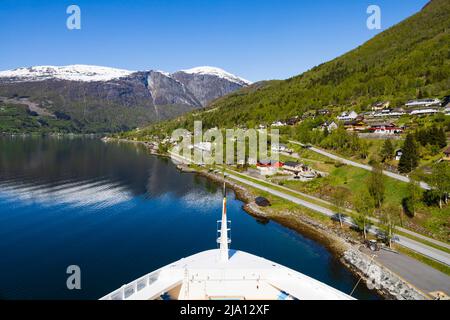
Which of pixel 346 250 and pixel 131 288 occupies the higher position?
pixel 131 288

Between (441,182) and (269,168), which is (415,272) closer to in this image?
(441,182)

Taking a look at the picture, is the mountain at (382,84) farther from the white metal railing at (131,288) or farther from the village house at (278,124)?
the white metal railing at (131,288)

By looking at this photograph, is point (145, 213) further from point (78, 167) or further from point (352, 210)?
point (78, 167)

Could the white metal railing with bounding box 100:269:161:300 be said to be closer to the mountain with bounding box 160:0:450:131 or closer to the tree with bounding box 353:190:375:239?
the tree with bounding box 353:190:375:239

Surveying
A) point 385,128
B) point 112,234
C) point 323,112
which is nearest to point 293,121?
point 323,112
